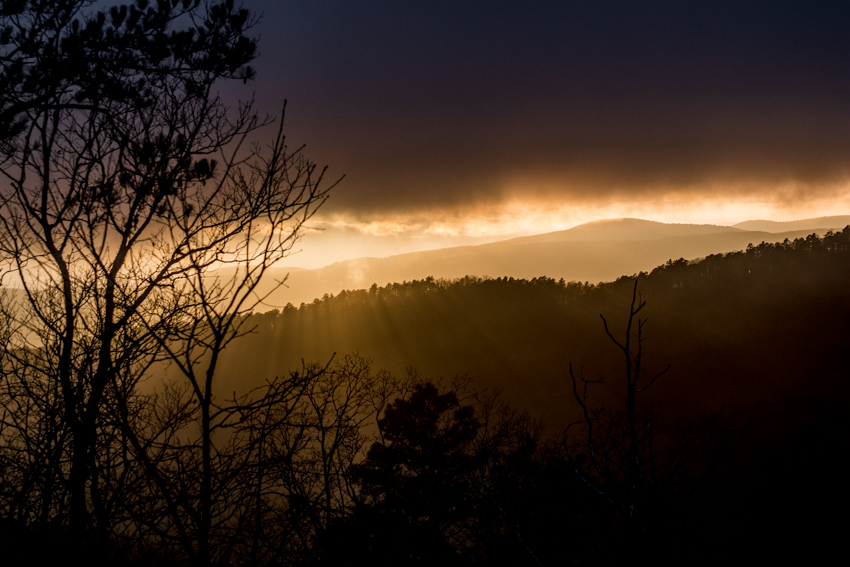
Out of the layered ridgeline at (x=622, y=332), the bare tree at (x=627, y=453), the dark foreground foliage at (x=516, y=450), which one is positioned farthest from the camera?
the layered ridgeline at (x=622, y=332)

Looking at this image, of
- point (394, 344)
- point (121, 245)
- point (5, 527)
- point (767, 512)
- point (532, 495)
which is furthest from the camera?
point (394, 344)

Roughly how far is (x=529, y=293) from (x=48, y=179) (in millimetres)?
80297

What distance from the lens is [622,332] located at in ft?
187

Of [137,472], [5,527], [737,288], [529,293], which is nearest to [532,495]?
[137,472]

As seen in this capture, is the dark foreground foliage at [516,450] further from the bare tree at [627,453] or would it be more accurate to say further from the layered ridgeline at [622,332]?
the layered ridgeline at [622,332]

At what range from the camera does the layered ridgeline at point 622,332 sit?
55.9 meters

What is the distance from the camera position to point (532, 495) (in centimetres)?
1078

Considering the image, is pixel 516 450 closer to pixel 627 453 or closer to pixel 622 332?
pixel 627 453

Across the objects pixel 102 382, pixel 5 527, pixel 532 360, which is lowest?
pixel 532 360

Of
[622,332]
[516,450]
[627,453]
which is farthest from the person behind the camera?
[622,332]

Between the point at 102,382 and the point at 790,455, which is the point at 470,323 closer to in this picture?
the point at 790,455

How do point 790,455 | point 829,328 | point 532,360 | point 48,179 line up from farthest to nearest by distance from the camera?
point 532,360 → point 829,328 → point 790,455 → point 48,179

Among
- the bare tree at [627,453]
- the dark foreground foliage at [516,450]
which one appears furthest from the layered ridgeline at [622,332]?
the bare tree at [627,453]

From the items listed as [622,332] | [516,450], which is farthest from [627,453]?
[622,332]
